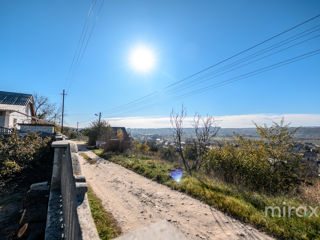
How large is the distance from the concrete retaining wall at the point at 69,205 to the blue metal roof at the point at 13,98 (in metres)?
17.3

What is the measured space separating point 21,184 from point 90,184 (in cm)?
251

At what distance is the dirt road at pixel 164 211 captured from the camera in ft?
9.53

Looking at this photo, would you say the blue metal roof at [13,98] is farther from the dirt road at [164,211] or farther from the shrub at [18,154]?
the dirt road at [164,211]

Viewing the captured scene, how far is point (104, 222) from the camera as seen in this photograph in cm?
325

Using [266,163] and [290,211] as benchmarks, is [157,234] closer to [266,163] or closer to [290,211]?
[290,211]

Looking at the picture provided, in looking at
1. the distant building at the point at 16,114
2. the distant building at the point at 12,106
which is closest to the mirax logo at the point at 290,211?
the distant building at the point at 16,114

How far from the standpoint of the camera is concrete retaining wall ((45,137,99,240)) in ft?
3.77

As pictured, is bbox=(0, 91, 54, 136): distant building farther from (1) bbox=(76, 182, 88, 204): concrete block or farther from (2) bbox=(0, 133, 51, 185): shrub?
(1) bbox=(76, 182, 88, 204): concrete block

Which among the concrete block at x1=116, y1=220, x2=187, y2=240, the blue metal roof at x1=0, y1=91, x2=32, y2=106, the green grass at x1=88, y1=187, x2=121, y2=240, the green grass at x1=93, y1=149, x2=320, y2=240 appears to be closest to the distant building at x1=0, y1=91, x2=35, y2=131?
the blue metal roof at x1=0, y1=91, x2=32, y2=106

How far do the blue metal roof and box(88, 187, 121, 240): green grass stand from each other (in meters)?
18.1

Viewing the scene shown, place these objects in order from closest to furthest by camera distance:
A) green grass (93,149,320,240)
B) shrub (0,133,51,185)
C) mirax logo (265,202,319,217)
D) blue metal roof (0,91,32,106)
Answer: green grass (93,149,320,240)
mirax logo (265,202,319,217)
shrub (0,133,51,185)
blue metal roof (0,91,32,106)

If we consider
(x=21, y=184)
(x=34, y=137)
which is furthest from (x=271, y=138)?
(x=34, y=137)

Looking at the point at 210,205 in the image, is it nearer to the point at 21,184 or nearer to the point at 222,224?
the point at 222,224

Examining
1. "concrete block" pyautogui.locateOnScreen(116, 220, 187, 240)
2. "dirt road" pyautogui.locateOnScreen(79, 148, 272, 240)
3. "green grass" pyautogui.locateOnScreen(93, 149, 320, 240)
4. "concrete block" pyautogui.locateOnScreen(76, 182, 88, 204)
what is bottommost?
"dirt road" pyautogui.locateOnScreen(79, 148, 272, 240)
